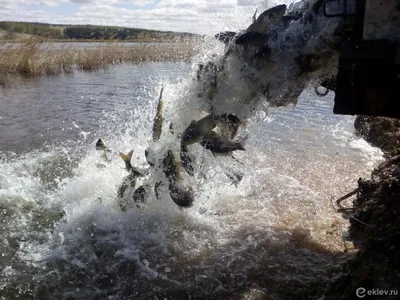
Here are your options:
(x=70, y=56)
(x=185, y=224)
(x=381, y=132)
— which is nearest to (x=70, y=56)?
(x=70, y=56)

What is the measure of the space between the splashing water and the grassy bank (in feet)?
45.6

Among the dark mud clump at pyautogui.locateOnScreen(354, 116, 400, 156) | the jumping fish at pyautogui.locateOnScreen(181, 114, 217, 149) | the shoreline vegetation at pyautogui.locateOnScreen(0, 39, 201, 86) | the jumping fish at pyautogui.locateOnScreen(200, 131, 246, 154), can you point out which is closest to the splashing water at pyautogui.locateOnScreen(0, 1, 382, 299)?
the jumping fish at pyautogui.locateOnScreen(181, 114, 217, 149)

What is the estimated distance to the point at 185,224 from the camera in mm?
6652

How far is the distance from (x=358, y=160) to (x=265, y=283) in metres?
5.69

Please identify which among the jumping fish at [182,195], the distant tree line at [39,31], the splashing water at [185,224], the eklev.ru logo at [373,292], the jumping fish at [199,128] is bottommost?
the splashing water at [185,224]

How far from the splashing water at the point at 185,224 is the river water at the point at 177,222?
2 cm

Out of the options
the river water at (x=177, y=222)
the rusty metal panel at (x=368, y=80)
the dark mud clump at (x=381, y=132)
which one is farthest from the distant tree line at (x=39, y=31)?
the rusty metal panel at (x=368, y=80)

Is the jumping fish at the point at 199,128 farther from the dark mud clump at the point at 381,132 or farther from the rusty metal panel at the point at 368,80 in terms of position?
the dark mud clump at the point at 381,132

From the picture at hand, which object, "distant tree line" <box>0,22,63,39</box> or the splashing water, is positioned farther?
"distant tree line" <box>0,22,63,39</box>

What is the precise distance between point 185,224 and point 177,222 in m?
0.16

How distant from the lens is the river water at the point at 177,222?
16.5 feet

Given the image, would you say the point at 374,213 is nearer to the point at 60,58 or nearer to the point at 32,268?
the point at 32,268

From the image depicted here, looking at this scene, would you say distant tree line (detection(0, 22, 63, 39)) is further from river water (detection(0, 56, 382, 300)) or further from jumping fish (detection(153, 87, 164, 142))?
jumping fish (detection(153, 87, 164, 142))

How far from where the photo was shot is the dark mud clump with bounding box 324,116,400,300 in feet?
11.4
